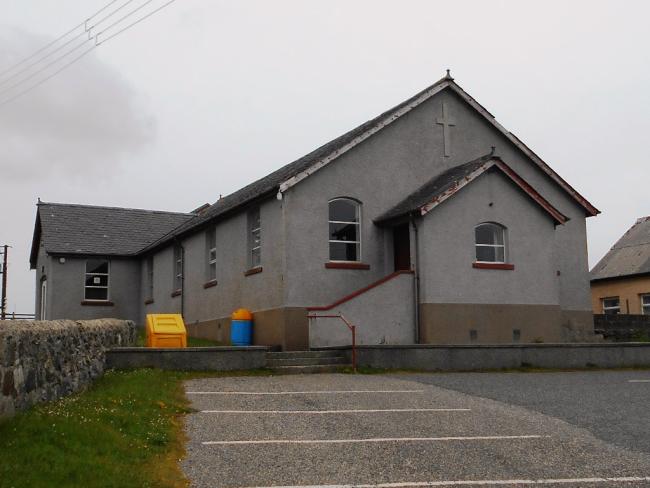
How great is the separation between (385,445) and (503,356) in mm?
9804

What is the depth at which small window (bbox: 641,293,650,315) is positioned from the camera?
3322 centimetres

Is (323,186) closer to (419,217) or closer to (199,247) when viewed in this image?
(419,217)

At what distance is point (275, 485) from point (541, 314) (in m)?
15.2

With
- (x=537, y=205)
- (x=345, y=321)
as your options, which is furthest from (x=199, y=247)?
(x=537, y=205)

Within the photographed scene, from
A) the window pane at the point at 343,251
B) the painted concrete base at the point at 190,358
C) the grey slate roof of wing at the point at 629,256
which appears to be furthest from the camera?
the grey slate roof of wing at the point at 629,256

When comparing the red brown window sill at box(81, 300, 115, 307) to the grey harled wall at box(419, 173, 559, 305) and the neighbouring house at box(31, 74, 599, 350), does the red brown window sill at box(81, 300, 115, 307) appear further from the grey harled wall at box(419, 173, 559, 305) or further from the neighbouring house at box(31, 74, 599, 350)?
the grey harled wall at box(419, 173, 559, 305)

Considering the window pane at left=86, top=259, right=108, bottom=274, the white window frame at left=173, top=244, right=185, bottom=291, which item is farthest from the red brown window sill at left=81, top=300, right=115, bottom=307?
the white window frame at left=173, top=244, right=185, bottom=291

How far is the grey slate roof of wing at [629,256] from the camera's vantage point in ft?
112

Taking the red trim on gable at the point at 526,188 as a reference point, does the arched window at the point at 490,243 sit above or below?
below

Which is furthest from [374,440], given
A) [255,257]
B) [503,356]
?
[255,257]

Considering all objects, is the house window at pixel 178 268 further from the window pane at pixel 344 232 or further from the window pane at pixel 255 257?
the window pane at pixel 344 232

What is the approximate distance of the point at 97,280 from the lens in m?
33.8

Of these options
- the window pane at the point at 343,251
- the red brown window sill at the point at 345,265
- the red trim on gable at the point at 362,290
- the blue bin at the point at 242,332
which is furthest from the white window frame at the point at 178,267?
the red trim on gable at the point at 362,290

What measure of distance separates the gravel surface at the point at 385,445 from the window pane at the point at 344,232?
820 cm
